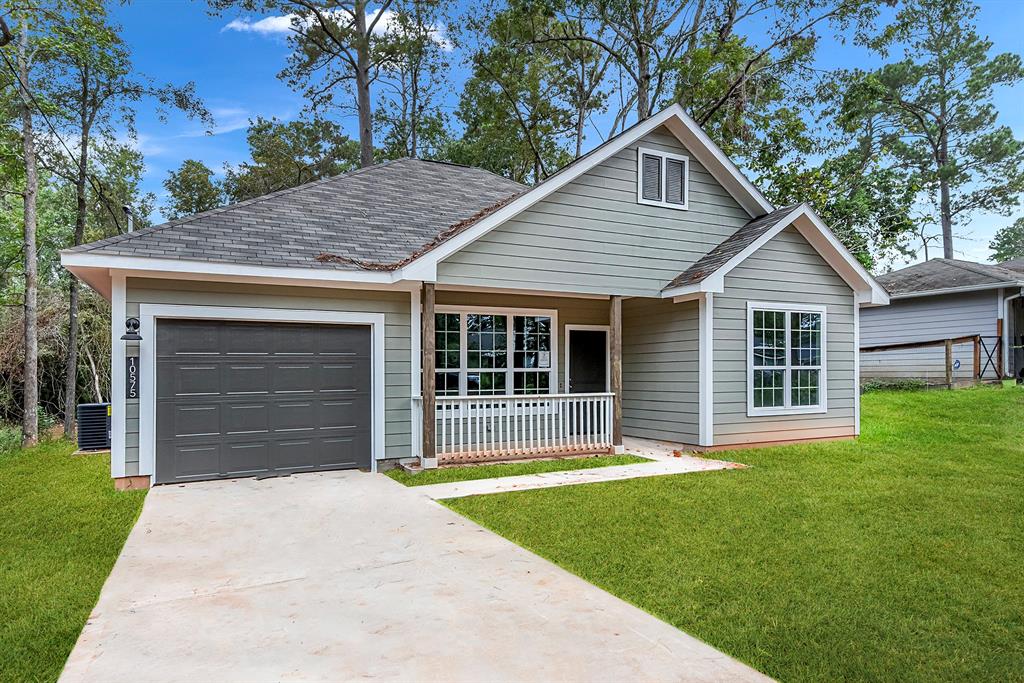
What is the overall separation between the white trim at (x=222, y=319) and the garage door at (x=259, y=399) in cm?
9

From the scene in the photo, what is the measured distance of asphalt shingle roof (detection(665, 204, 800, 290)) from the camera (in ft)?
30.1

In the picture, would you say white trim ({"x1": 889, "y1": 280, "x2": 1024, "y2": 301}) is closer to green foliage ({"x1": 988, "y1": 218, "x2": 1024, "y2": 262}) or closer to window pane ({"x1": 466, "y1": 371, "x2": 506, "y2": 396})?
window pane ({"x1": 466, "y1": 371, "x2": 506, "y2": 396})

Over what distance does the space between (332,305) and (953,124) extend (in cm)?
3191

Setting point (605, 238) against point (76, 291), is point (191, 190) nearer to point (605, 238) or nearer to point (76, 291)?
point (76, 291)

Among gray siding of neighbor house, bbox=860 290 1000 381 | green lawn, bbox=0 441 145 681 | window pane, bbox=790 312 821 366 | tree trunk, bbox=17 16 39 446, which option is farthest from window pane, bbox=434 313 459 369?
gray siding of neighbor house, bbox=860 290 1000 381

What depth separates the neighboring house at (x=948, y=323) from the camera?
54.1 feet

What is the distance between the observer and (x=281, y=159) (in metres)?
23.6

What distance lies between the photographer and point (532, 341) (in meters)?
10.1

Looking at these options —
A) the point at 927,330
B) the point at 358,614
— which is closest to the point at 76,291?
the point at 358,614

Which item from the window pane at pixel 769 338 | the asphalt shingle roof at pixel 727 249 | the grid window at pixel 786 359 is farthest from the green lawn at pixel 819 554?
the asphalt shingle roof at pixel 727 249

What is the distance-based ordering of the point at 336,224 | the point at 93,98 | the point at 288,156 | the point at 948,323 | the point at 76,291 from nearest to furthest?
the point at 336,224
the point at 76,291
the point at 93,98
the point at 948,323
the point at 288,156

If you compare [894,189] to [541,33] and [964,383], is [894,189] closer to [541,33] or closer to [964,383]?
[964,383]

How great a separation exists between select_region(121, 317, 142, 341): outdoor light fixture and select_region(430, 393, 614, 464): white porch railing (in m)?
3.50

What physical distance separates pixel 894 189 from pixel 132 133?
20.3 meters
